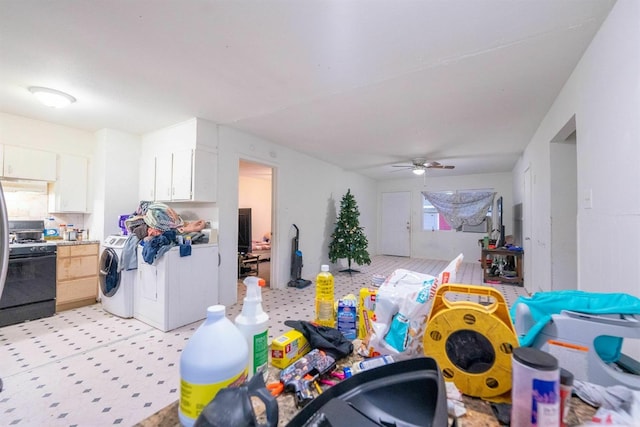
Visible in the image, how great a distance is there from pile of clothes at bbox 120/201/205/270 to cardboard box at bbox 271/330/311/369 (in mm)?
2403

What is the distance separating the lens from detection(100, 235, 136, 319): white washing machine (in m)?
3.01

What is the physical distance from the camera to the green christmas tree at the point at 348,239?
5.36 meters

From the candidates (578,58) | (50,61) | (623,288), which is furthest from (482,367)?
(50,61)

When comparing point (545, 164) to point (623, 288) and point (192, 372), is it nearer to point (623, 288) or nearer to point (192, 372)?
point (623, 288)

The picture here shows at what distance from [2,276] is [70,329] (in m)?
2.59

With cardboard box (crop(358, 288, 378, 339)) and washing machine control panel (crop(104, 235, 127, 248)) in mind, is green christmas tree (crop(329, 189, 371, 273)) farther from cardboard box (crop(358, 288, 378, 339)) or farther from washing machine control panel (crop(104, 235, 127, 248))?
cardboard box (crop(358, 288, 378, 339))

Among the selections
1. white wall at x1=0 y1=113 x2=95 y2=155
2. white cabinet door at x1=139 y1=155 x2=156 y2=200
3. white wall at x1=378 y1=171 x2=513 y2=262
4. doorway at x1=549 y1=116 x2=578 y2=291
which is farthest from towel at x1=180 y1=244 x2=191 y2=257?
white wall at x1=378 y1=171 x2=513 y2=262

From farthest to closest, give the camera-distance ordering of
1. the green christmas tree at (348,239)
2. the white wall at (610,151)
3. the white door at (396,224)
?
the white door at (396,224), the green christmas tree at (348,239), the white wall at (610,151)

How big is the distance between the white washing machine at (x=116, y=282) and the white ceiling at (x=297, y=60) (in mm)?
1579

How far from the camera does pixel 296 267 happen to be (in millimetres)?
4418

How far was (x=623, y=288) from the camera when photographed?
1.39 m

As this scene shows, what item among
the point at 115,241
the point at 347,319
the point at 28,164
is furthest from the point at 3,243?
the point at 28,164

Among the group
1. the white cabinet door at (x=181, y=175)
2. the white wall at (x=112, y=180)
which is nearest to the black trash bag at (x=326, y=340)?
the white cabinet door at (x=181, y=175)

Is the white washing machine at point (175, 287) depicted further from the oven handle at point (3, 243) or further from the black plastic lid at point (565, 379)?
the black plastic lid at point (565, 379)
